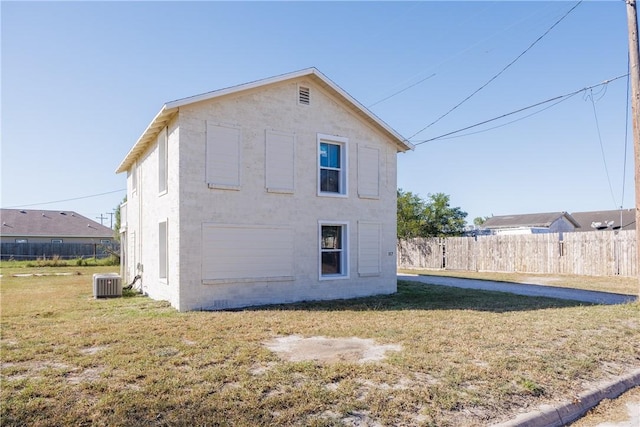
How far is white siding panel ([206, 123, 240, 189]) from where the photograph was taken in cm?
1022

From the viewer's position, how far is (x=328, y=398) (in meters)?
4.22

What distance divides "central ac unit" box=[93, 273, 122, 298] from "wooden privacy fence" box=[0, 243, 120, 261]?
20.0m

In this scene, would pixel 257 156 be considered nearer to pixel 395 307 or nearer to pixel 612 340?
pixel 395 307

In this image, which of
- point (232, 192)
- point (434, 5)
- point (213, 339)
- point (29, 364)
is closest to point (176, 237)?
point (232, 192)

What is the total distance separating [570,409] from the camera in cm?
433

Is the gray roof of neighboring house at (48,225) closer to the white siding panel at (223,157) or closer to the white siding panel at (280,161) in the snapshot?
the white siding panel at (223,157)

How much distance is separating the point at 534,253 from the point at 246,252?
52.7ft

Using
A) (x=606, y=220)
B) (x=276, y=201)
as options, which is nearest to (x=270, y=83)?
(x=276, y=201)

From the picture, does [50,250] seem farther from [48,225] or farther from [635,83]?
[635,83]

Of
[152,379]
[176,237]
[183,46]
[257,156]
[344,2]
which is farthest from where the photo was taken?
[344,2]

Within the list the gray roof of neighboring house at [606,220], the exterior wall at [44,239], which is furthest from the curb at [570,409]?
the gray roof of neighboring house at [606,220]

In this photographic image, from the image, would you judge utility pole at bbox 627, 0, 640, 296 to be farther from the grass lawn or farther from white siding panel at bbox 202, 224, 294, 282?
white siding panel at bbox 202, 224, 294, 282

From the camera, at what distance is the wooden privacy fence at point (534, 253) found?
57.6 ft

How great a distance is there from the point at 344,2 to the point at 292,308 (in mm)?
10085
